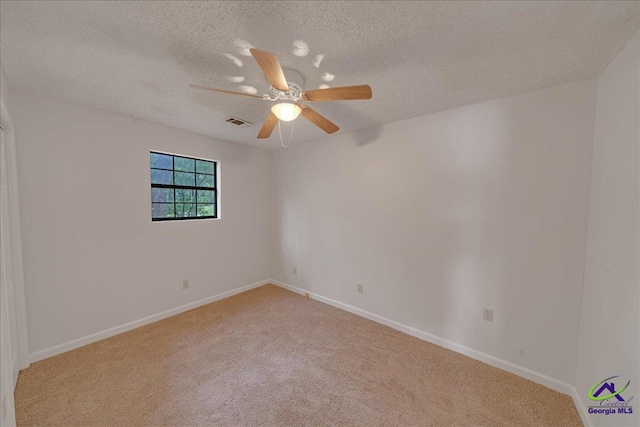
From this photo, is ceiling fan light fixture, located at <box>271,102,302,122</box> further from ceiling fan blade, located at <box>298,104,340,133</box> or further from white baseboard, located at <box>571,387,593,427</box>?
white baseboard, located at <box>571,387,593,427</box>

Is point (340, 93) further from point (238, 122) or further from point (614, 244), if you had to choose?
point (614, 244)

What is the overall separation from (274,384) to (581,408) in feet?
7.07

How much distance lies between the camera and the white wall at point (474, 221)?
71.2 inches

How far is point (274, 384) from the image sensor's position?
1864mm

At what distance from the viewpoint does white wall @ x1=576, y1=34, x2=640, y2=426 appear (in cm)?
123

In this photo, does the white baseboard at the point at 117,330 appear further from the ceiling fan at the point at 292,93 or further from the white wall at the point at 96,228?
the ceiling fan at the point at 292,93

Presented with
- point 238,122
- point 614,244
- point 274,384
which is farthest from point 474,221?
point 238,122

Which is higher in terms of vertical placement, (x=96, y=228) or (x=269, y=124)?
(x=269, y=124)

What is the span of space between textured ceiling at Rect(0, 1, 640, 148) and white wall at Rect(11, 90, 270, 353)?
419 millimetres

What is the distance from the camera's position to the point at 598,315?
1.53m

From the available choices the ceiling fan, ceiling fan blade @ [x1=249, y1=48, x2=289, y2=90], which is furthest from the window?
ceiling fan blade @ [x1=249, y1=48, x2=289, y2=90]

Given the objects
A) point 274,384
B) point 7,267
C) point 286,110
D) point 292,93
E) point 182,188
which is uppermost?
point 292,93

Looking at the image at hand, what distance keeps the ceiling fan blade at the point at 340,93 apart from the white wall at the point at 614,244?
4.67 ft

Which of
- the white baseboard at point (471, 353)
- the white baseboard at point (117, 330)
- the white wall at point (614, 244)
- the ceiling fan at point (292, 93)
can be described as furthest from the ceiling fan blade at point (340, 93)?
the white baseboard at point (117, 330)
